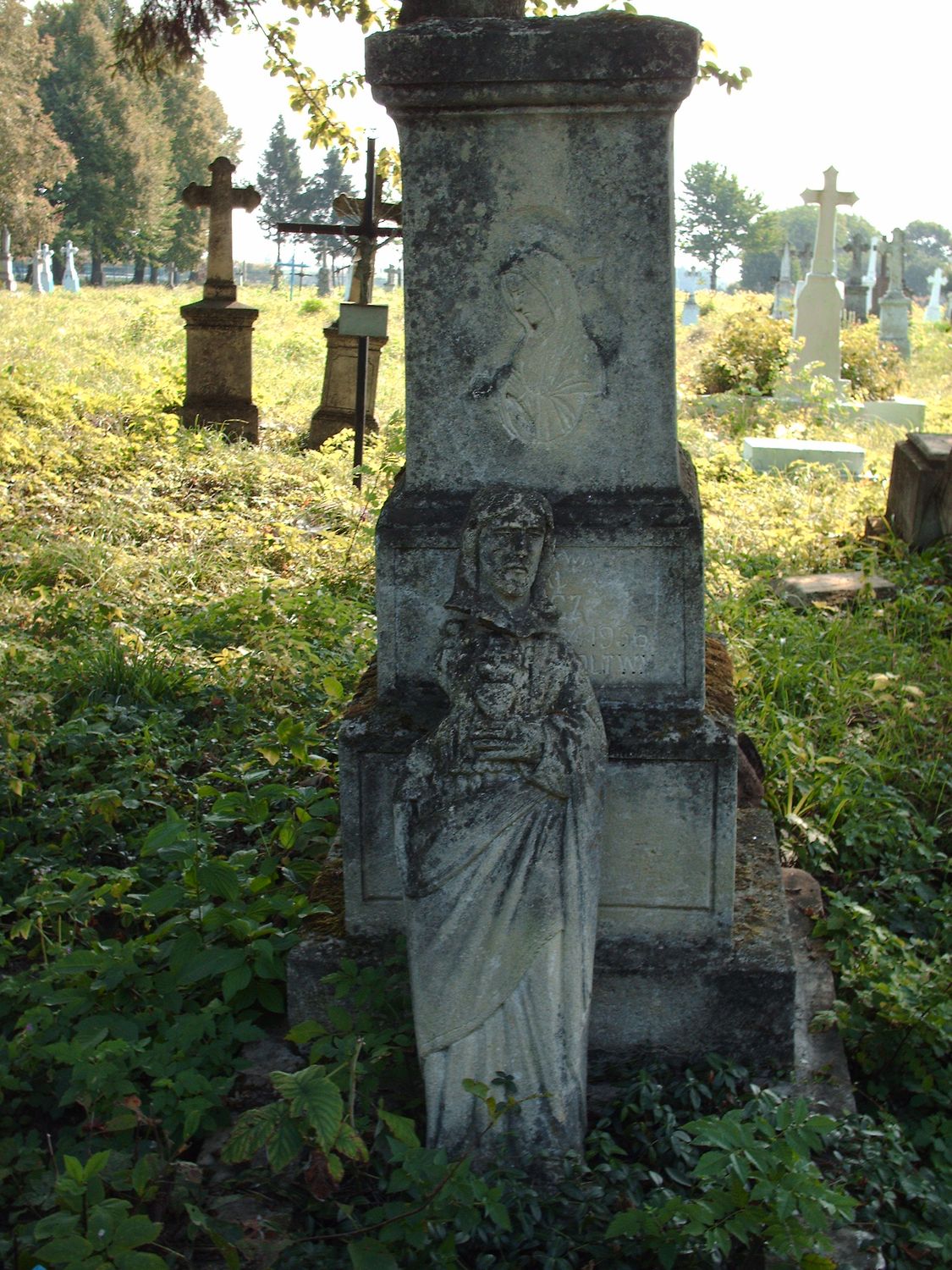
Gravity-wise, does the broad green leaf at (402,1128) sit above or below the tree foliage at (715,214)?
below

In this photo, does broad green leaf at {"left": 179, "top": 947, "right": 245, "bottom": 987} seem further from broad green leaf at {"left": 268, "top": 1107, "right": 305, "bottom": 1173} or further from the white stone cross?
the white stone cross

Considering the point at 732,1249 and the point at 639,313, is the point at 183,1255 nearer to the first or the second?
the point at 732,1249

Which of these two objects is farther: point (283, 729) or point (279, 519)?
point (279, 519)

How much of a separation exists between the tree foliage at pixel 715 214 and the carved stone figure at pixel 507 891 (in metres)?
70.9

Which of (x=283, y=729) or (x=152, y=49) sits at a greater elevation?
(x=152, y=49)

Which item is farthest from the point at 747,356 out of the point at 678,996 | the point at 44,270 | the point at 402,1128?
the point at 44,270

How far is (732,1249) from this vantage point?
2.41 metres

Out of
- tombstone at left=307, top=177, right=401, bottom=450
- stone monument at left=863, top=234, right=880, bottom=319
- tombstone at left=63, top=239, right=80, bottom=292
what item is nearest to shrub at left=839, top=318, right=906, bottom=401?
tombstone at left=307, top=177, right=401, bottom=450

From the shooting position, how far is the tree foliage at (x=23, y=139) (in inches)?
1189

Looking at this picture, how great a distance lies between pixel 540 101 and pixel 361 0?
5.06 meters

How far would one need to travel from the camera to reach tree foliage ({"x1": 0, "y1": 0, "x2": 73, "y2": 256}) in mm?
30203

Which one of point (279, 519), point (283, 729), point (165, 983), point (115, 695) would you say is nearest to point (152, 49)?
point (279, 519)

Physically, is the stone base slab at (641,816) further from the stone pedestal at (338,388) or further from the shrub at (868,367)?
the shrub at (868,367)

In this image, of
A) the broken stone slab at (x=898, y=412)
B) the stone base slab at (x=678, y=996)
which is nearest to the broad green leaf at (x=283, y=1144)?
the stone base slab at (x=678, y=996)
